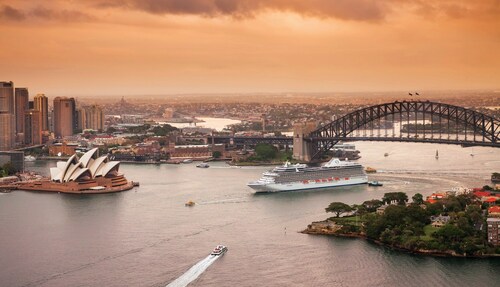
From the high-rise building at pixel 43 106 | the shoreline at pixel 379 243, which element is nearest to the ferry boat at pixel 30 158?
the high-rise building at pixel 43 106

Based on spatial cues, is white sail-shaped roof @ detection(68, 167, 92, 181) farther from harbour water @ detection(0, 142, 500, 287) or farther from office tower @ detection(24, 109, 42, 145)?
office tower @ detection(24, 109, 42, 145)

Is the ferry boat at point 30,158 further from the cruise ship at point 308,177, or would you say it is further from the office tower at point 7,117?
the cruise ship at point 308,177

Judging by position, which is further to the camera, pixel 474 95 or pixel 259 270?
pixel 474 95

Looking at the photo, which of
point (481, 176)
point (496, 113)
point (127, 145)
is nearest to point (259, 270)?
point (481, 176)

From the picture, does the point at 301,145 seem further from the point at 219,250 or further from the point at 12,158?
the point at 219,250

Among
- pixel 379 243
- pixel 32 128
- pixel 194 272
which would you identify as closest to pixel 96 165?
pixel 379 243

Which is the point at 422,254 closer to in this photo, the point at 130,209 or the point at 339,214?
the point at 339,214

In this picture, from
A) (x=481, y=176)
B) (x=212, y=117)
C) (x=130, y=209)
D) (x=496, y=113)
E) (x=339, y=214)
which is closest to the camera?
(x=339, y=214)

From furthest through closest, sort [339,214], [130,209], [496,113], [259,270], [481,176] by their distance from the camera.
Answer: [496,113], [481,176], [130,209], [339,214], [259,270]
